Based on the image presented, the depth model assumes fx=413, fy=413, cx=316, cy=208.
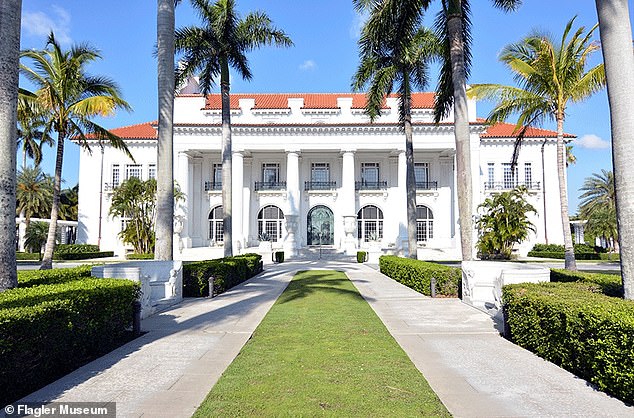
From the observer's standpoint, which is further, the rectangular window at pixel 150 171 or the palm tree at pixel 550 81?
the rectangular window at pixel 150 171

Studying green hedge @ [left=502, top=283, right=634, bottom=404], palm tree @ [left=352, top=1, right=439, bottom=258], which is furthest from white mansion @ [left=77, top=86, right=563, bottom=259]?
green hedge @ [left=502, top=283, right=634, bottom=404]

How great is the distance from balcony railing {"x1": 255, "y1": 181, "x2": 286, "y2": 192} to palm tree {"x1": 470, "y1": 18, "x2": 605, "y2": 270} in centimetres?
2419

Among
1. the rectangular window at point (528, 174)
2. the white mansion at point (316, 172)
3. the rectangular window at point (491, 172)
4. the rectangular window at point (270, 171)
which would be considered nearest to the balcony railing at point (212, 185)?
the white mansion at point (316, 172)

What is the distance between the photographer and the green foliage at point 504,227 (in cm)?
2917

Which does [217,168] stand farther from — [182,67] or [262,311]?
[262,311]

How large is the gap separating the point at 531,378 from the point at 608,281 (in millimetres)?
4436

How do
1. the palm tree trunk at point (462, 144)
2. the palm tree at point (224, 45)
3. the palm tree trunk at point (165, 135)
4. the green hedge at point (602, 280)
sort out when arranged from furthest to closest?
1. the palm tree at point (224, 45)
2. the palm tree trunk at point (462, 144)
3. the palm tree trunk at point (165, 135)
4. the green hedge at point (602, 280)

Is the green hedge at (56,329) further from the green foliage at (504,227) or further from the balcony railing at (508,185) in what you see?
the balcony railing at (508,185)

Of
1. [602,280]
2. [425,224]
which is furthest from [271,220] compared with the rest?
[602,280]

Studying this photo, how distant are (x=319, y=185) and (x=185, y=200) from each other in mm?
12018

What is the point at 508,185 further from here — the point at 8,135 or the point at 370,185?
the point at 8,135

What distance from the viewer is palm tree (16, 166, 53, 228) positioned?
3934 centimetres

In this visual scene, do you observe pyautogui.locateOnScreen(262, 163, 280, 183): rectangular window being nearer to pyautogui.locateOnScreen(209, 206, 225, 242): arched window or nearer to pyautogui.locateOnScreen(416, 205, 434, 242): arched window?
pyautogui.locateOnScreen(209, 206, 225, 242): arched window

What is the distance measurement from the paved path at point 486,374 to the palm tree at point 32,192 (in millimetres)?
40535
